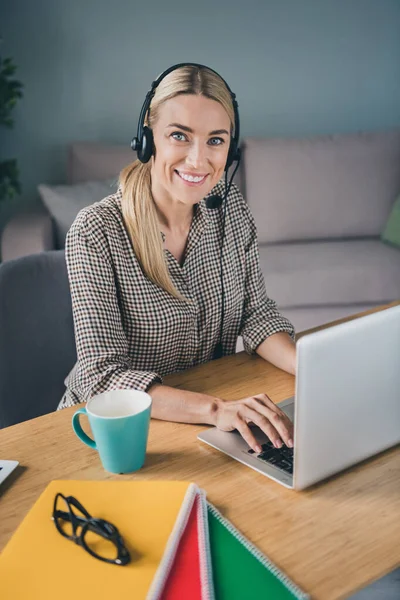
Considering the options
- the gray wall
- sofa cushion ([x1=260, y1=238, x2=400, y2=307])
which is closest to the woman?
sofa cushion ([x1=260, y1=238, x2=400, y2=307])

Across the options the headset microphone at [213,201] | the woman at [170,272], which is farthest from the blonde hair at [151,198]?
the headset microphone at [213,201]

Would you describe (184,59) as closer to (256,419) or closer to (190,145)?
(190,145)

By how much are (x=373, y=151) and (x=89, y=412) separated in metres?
2.70

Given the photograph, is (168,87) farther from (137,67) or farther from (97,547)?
(137,67)

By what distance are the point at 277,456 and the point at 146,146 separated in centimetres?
65

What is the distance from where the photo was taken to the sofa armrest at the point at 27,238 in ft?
9.19

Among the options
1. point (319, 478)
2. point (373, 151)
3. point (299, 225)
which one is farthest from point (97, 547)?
point (373, 151)

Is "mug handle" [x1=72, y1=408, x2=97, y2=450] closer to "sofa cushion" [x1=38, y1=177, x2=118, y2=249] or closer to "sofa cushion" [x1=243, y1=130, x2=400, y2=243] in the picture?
"sofa cushion" [x1=38, y1=177, x2=118, y2=249]

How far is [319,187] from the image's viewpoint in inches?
124

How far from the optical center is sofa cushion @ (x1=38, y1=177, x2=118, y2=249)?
2920 mm

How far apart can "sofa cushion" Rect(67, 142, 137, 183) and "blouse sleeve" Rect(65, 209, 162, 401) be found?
2000 mm

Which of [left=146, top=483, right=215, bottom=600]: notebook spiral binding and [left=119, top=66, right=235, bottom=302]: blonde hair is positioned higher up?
[left=119, top=66, right=235, bottom=302]: blonde hair

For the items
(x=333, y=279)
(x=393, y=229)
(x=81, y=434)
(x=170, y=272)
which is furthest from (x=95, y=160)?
(x=81, y=434)

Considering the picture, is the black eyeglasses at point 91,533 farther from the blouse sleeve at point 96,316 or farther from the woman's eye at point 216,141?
the woman's eye at point 216,141
